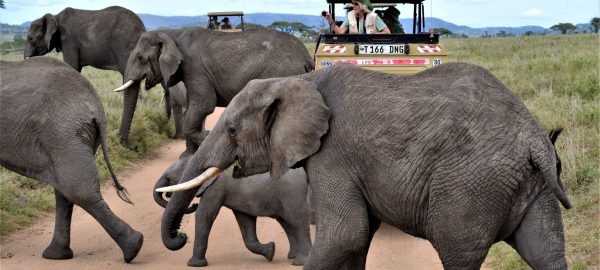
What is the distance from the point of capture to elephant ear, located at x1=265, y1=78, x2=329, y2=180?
5238 mm

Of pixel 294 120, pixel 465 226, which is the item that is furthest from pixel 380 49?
pixel 465 226

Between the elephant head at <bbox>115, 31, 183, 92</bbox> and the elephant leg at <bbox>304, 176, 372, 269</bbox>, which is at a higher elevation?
the elephant head at <bbox>115, 31, 183, 92</bbox>

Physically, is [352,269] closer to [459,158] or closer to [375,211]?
[375,211]

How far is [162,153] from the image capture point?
12938 mm

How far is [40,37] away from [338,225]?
1092 centimetres

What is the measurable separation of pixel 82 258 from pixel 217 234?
48.8 inches

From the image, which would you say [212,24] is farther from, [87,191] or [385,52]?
[87,191]

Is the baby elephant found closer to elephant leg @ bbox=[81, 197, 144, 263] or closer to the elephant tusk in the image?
elephant leg @ bbox=[81, 197, 144, 263]

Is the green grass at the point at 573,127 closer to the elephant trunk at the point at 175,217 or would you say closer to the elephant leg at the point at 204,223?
the elephant leg at the point at 204,223

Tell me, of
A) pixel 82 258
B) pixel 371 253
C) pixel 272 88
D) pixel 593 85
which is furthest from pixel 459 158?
pixel 593 85

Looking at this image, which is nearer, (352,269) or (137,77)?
(352,269)

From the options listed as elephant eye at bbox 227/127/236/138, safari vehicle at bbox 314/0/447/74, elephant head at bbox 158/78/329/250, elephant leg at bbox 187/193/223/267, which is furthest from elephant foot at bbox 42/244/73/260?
safari vehicle at bbox 314/0/447/74

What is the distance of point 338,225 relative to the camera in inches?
204

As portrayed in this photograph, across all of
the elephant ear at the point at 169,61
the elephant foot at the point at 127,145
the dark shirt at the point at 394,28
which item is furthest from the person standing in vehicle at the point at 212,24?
the elephant ear at the point at 169,61
